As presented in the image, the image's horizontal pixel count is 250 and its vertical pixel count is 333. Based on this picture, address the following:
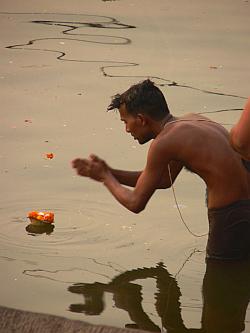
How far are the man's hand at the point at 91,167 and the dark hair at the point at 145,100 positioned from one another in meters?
0.31

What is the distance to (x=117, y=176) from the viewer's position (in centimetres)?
621

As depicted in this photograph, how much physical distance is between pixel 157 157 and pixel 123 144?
223 centimetres

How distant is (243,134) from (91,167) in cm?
106

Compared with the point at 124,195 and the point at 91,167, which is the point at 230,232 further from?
the point at 91,167

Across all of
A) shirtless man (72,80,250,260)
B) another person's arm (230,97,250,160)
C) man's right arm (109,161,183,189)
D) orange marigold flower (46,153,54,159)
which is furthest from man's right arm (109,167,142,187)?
orange marigold flower (46,153,54,159)

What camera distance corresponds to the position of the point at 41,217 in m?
6.58

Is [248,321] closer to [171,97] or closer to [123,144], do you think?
[123,144]

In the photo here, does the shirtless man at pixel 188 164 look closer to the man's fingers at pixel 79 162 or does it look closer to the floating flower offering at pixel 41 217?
the man's fingers at pixel 79 162

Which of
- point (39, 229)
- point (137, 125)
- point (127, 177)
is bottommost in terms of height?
point (39, 229)

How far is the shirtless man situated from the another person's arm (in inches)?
26.3

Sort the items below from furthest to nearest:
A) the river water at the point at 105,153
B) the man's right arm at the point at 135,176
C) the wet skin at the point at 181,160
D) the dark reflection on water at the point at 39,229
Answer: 1. the dark reflection on water at the point at 39,229
2. the man's right arm at the point at 135,176
3. the wet skin at the point at 181,160
4. the river water at the point at 105,153

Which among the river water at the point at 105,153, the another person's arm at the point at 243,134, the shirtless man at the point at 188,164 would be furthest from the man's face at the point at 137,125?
the another person's arm at the point at 243,134

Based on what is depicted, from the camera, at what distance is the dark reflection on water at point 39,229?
6540 mm

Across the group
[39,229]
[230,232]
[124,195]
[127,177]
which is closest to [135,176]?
[127,177]
